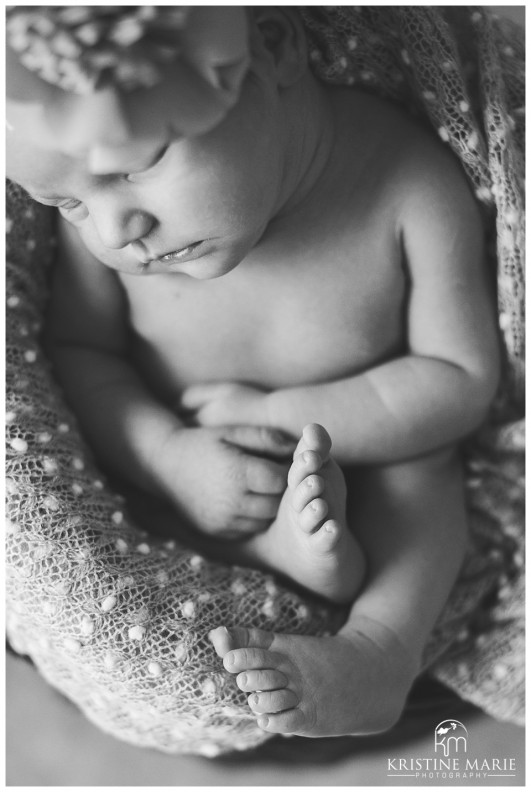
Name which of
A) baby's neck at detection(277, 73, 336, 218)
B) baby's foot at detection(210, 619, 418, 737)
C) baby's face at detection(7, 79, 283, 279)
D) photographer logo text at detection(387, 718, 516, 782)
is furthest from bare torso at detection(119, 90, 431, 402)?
photographer logo text at detection(387, 718, 516, 782)

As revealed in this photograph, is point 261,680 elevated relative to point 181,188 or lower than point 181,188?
lower

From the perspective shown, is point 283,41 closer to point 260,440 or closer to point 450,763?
point 260,440

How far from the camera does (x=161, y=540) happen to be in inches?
32.4

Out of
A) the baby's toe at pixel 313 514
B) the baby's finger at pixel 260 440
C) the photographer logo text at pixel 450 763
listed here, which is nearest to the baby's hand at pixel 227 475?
the baby's finger at pixel 260 440

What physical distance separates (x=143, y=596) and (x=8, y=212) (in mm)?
382

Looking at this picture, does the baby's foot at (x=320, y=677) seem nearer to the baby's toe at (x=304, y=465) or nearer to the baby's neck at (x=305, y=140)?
the baby's toe at (x=304, y=465)

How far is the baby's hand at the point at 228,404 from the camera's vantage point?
32.6 inches

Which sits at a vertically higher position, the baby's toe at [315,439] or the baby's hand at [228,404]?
the baby's toe at [315,439]

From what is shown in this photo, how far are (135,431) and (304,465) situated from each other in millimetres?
246

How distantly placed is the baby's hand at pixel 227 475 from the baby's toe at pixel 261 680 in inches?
6.4

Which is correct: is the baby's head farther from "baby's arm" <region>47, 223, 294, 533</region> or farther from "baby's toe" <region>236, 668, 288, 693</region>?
"baby's toe" <region>236, 668, 288, 693</region>

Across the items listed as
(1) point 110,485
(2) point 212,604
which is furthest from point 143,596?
(1) point 110,485

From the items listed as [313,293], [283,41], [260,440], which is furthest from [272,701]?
[283,41]

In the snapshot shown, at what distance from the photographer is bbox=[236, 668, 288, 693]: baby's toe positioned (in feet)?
2.17
